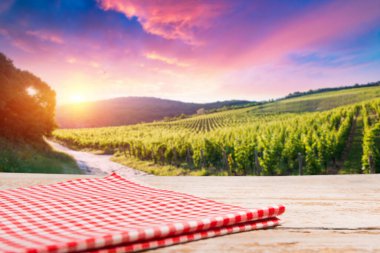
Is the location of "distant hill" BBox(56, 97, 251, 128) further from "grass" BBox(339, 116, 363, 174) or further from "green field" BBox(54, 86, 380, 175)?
"grass" BBox(339, 116, 363, 174)

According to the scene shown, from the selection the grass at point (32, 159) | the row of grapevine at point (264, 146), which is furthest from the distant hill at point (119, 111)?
the grass at point (32, 159)

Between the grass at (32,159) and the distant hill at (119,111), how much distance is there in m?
10.2

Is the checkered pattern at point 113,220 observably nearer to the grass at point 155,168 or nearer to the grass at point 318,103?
the grass at point 155,168

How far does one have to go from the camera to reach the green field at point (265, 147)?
741cm

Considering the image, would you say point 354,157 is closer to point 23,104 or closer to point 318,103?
point 23,104

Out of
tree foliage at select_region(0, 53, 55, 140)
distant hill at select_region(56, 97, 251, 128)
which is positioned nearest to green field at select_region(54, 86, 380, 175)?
tree foliage at select_region(0, 53, 55, 140)

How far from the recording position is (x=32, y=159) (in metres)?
7.01

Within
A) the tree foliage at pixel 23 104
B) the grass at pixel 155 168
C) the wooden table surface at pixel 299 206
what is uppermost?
the tree foliage at pixel 23 104

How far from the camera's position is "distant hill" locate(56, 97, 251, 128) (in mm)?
18875

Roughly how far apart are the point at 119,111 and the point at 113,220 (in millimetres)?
20094

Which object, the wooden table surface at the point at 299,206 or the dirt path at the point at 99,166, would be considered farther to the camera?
the dirt path at the point at 99,166

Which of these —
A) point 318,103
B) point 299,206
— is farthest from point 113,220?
point 318,103

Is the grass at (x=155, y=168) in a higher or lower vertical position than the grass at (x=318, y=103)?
lower

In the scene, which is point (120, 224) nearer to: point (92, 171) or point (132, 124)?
point (92, 171)
